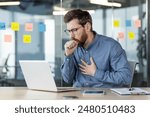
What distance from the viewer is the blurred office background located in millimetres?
6723

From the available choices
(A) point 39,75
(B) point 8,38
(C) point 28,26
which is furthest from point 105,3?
(A) point 39,75

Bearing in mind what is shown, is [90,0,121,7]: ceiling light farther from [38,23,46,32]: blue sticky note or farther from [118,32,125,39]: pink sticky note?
[38,23,46,32]: blue sticky note

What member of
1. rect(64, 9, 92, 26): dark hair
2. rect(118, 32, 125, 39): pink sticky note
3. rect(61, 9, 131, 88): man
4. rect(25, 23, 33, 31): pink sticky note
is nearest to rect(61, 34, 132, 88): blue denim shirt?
rect(61, 9, 131, 88): man

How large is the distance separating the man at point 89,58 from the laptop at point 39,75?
38 cm

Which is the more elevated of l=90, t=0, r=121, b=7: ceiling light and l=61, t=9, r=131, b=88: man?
l=90, t=0, r=121, b=7: ceiling light

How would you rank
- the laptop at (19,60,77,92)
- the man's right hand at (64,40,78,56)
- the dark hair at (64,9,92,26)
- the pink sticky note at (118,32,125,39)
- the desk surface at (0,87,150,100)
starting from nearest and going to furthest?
the desk surface at (0,87,150,100)
the laptop at (19,60,77,92)
the man's right hand at (64,40,78,56)
the dark hair at (64,9,92,26)
the pink sticky note at (118,32,125,39)

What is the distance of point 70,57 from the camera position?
11.5 ft

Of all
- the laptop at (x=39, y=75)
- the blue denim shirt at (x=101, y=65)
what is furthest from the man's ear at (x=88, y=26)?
the laptop at (x=39, y=75)

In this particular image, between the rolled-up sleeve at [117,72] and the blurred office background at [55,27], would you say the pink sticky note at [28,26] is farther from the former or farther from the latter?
the rolled-up sleeve at [117,72]

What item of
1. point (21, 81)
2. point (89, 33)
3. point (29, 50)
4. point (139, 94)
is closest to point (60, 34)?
point (29, 50)

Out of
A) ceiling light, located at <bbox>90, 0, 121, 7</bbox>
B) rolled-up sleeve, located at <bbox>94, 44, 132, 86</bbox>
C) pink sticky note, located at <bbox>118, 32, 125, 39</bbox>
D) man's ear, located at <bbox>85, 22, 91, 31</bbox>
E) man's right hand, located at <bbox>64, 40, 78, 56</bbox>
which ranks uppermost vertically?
ceiling light, located at <bbox>90, 0, 121, 7</bbox>

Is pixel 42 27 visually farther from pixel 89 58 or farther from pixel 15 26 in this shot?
pixel 89 58

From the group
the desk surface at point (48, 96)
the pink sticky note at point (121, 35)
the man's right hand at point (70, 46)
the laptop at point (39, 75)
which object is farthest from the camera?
the pink sticky note at point (121, 35)

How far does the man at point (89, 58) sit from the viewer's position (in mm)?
3406
